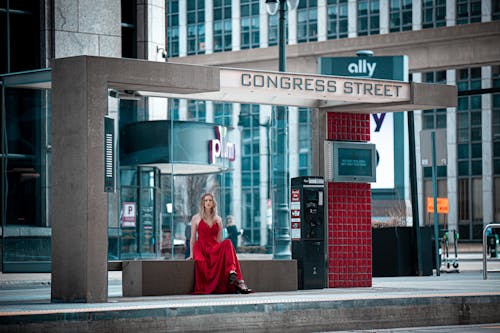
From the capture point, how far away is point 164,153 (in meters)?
28.0

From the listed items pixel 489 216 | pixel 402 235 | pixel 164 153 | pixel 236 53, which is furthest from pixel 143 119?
pixel 489 216

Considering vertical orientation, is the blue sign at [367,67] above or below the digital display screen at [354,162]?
above

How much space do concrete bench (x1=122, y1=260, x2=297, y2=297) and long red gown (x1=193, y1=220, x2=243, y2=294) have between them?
0.12m

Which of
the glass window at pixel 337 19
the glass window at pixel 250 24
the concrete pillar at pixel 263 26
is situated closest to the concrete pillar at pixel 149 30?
the glass window at pixel 337 19

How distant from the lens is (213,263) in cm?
1603

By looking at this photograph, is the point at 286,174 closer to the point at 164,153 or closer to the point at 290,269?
the point at 164,153

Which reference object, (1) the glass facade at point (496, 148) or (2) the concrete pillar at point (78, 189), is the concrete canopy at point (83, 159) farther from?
(1) the glass facade at point (496, 148)

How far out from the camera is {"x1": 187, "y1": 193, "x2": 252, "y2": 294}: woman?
1590 centimetres

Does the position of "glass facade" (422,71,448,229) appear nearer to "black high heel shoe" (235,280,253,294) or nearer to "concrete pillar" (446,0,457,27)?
"concrete pillar" (446,0,457,27)

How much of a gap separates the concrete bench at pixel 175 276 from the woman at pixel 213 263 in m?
0.15

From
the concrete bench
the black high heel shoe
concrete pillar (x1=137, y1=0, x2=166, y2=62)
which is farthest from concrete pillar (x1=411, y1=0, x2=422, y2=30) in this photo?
the black high heel shoe

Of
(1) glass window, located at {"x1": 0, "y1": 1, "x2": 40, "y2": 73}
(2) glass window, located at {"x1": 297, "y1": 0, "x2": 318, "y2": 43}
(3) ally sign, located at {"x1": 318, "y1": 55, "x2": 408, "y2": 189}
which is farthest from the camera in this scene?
(2) glass window, located at {"x1": 297, "y1": 0, "x2": 318, "y2": 43}

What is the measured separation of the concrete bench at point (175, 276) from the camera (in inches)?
613

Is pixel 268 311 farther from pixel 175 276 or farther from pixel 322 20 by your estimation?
pixel 322 20
